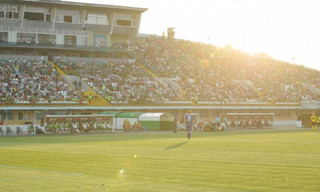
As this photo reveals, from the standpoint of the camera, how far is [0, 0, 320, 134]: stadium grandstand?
62438 mm

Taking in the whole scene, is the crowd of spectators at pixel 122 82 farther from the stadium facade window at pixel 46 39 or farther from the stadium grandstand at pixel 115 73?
the stadium facade window at pixel 46 39

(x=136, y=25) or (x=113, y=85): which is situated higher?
(x=136, y=25)

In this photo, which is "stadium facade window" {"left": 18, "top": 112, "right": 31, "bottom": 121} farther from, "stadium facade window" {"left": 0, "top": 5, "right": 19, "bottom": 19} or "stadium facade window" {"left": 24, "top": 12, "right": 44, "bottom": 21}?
"stadium facade window" {"left": 24, "top": 12, "right": 44, "bottom": 21}

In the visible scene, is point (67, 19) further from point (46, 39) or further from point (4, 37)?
point (4, 37)

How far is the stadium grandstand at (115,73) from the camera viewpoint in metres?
62.4

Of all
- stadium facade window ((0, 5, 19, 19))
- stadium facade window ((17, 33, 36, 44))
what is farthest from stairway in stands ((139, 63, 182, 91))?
stadium facade window ((0, 5, 19, 19))

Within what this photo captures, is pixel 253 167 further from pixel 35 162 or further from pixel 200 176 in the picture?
pixel 35 162

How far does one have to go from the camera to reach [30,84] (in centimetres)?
6209

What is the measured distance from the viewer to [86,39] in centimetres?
8331

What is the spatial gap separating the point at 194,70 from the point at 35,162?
65773 mm

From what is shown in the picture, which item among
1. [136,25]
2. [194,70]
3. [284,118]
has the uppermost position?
[136,25]

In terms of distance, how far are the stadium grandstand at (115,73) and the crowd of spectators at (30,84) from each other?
118 mm

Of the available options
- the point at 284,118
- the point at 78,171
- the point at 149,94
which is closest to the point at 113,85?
the point at 149,94

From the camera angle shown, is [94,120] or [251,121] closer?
[94,120]
